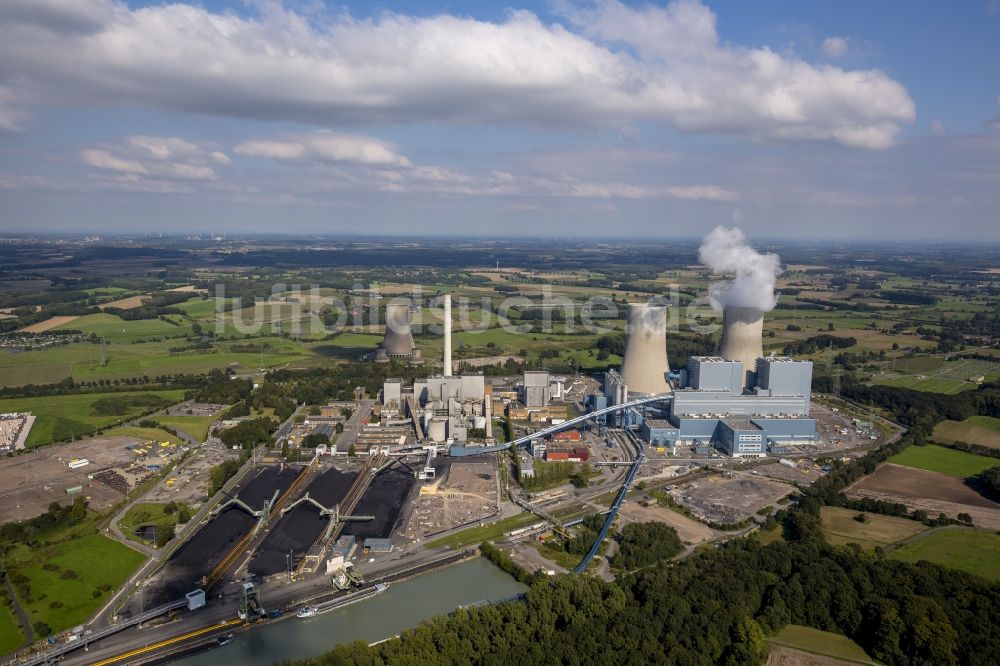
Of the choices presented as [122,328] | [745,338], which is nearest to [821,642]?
[745,338]

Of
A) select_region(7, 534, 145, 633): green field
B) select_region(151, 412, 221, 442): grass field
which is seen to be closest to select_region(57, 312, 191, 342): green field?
select_region(151, 412, 221, 442): grass field

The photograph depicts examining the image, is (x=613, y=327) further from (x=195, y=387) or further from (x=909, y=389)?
(x=195, y=387)

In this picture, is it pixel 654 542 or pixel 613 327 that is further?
pixel 613 327

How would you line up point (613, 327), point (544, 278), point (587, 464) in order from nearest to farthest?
1. point (587, 464)
2. point (613, 327)
3. point (544, 278)

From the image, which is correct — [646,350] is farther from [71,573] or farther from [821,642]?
[71,573]

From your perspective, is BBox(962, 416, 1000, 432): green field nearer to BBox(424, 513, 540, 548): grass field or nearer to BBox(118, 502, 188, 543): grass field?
BBox(424, 513, 540, 548): grass field

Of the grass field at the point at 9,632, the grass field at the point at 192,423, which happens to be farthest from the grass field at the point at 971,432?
the grass field at the point at 9,632

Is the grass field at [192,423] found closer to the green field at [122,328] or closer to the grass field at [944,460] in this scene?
the green field at [122,328]

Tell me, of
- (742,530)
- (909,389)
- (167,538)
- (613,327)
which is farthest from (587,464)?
(613,327)
